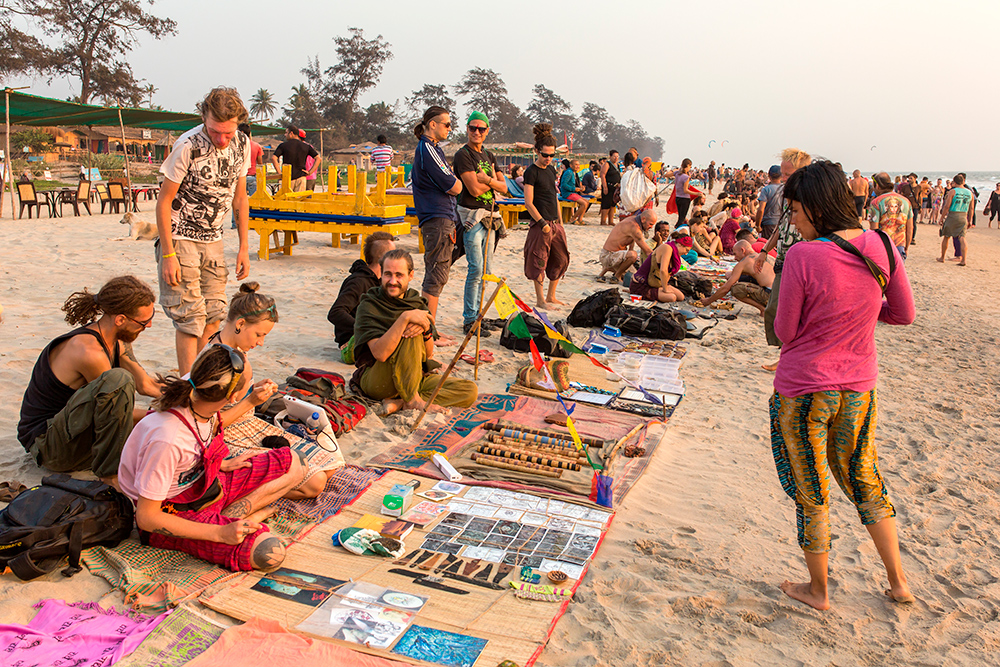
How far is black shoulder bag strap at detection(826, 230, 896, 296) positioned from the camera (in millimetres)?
2514

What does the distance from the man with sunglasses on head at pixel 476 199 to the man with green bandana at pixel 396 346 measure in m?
1.54

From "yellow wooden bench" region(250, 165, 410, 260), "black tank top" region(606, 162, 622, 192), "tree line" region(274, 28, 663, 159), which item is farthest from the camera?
"tree line" region(274, 28, 663, 159)

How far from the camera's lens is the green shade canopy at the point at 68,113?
13195 mm

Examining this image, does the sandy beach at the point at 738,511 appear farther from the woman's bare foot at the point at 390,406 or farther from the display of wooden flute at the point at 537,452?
the display of wooden flute at the point at 537,452

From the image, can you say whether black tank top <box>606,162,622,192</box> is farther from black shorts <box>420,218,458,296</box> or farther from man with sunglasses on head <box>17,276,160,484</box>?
man with sunglasses on head <box>17,276,160,484</box>

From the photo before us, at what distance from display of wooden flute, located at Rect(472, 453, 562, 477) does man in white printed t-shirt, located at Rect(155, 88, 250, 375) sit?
6.06ft

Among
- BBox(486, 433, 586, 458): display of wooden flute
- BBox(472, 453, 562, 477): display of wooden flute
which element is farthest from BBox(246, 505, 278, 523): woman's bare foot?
BBox(486, 433, 586, 458): display of wooden flute

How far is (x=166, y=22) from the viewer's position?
47.5m

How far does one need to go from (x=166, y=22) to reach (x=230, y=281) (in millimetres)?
48229

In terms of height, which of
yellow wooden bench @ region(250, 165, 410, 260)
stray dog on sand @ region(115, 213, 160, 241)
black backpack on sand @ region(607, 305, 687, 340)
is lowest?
black backpack on sand @ region(607, 305, 687, 340)

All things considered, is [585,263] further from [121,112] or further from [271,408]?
[121,112]

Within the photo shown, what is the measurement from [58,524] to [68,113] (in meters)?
15.3

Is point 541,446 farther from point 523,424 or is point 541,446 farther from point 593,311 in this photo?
point 593,311

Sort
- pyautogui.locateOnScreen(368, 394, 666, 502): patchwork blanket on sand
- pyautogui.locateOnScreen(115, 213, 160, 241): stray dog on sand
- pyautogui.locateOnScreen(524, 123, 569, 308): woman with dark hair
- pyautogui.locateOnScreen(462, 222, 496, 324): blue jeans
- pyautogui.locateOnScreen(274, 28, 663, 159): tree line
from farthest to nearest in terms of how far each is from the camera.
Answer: pyautogui.locateOnScreen(274, 28, 663, 159): tree line < pyautogui.locateOnScreen(115, 213, 160, 241): stray dog on sand < pyautogui.locateOnScreen(524, 123, 569, 308): woman with dark hair < pyautogui.locateOnScreen(462, 222, 496, 324): blue jeans < pyautogui.locateOnScreen(368, 394, 666, 502): patchwork blanket on sand
